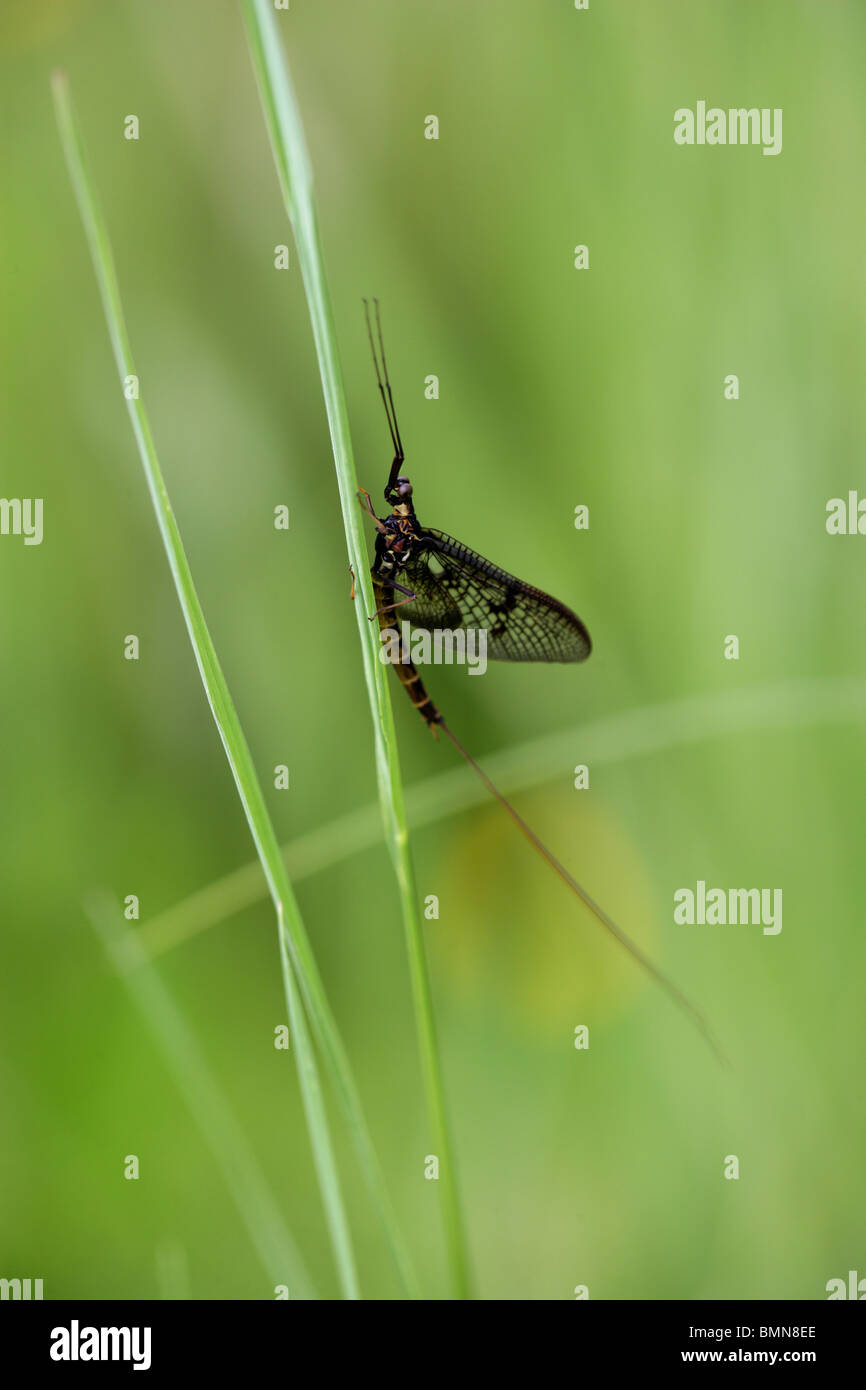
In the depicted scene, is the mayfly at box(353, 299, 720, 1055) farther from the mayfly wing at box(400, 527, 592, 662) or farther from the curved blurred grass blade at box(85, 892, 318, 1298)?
the curved blurred grass blade at box(85, 892, 318, 1298)

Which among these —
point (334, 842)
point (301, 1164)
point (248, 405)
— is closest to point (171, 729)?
point (334, 842)

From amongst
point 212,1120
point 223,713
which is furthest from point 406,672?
point 212,1120

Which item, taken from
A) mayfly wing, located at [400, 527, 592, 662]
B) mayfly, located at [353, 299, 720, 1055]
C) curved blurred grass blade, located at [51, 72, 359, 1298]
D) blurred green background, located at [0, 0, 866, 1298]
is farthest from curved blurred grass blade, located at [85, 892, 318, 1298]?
mayfly wing, located at [400, 527, 592, 662]

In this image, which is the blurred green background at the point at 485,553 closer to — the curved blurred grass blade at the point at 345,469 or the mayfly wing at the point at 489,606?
the mayfly wing at the point at 489,606

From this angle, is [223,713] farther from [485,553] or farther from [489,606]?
[485,553]

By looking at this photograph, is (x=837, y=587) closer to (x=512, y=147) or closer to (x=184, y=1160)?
(x=512, y=147)

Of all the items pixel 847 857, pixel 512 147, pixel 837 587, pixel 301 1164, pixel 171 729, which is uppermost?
pixel 512 147
